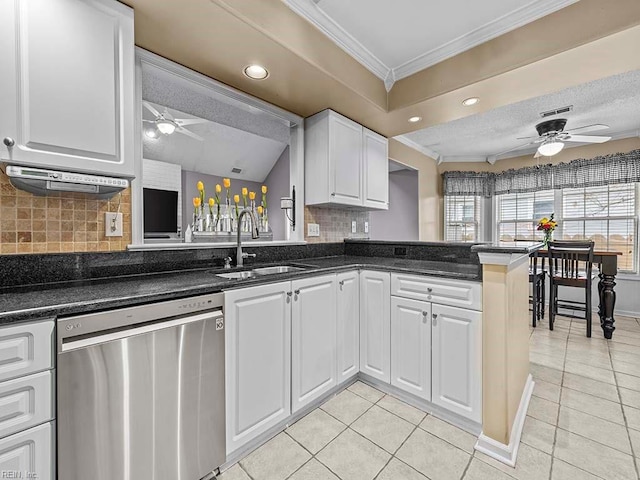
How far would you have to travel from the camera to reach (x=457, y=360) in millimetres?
1666

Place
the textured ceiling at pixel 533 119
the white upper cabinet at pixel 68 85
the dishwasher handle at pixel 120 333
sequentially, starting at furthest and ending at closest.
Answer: the textured ceiling at pixel 533 119, the white upper cabinet at pixel 68 85, the dishwasher handle at pixel 120 333

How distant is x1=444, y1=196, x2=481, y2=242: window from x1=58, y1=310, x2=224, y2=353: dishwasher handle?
16.0 ft

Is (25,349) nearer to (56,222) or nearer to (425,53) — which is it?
(56,222)

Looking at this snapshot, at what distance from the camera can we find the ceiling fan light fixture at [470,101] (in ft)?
7.39

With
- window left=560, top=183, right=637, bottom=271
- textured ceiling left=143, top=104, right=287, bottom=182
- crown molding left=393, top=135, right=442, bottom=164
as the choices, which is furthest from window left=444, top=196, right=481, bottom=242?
textured ceiling left=143, top=104, right=287, bottom=182

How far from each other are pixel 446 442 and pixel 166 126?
2844 mm

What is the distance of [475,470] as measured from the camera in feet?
4.59

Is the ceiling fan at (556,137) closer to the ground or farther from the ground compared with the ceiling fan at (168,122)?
farther from the ground

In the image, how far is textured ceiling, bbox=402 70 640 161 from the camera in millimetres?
2914

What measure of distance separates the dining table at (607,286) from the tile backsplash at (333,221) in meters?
2.55

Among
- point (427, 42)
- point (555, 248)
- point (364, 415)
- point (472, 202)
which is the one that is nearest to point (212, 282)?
point (364, 415)

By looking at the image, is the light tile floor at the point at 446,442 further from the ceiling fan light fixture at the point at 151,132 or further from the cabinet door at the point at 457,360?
the ceiling fan light fixture at the point at 151,132

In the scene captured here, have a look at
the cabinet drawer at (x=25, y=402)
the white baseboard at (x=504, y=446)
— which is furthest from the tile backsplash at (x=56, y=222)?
the white baseboard at (x=504, y=446)

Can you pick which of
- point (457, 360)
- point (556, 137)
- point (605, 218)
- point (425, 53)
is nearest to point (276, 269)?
point (457, 360)
